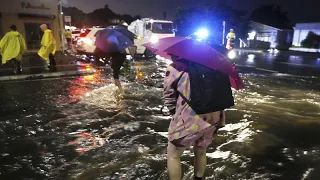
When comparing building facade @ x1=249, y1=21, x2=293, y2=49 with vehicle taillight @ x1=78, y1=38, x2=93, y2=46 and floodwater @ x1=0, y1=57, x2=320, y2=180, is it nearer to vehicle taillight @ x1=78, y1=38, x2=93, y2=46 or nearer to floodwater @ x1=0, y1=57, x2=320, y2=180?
vehicle taillight @ x1=78, y1=38, x2=93, y2=46

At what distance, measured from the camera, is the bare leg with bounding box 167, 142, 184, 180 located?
2773mm

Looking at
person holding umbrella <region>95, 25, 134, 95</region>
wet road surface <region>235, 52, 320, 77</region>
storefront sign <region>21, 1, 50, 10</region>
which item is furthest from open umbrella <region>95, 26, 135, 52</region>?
storefront sign <region>21, 1, 50, 10</region>

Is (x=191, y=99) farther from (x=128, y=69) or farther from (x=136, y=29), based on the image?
(x=136, y=29)

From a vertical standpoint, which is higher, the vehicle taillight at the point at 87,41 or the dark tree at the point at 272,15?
the dark tree at the point at 272,15

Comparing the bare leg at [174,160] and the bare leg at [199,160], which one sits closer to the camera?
the bare leg at [174,160]

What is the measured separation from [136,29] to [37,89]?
43.9ft

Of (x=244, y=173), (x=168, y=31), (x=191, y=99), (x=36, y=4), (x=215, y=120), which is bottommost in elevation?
(x=244, y=173)

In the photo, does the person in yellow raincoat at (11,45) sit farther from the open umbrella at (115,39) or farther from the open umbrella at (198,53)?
the open umbrella at (198,53)


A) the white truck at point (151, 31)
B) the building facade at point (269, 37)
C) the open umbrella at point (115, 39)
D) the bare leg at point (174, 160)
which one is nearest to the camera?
the bare leg at point (174, 160)

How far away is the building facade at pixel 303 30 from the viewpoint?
3362 centimetres

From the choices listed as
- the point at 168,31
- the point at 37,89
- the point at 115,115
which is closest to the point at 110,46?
the point at 115,115

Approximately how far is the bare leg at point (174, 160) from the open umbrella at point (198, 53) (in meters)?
0.90

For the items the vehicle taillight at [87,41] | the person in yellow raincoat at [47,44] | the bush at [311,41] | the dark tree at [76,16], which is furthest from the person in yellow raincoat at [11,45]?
the dark tree at [76,16]

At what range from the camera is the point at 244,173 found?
11.9ft
